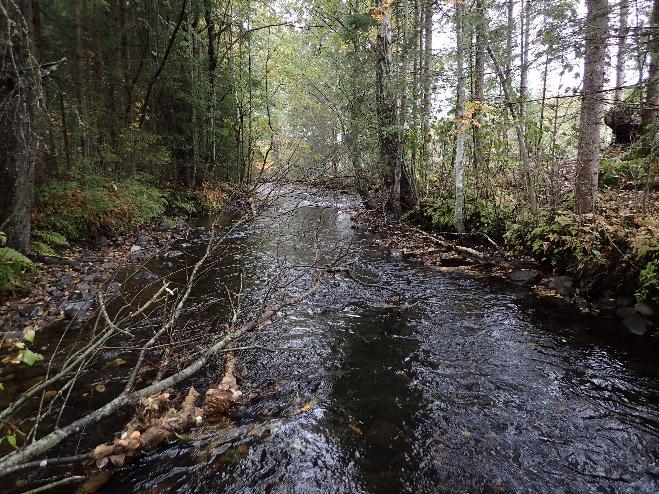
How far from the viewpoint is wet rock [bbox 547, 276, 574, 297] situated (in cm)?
753

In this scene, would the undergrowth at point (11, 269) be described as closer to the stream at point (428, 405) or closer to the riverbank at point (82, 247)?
the riverbank at point (82, 247)

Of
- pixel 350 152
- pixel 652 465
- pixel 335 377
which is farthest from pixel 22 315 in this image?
pixel 350 152

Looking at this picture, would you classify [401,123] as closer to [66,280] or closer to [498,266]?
[498,266]

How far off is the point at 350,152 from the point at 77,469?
14.9 metres

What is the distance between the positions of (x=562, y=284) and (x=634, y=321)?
5.15ft

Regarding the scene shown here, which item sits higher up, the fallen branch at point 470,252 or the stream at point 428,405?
the fallen branch at point 470,252

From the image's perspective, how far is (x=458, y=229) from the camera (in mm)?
11102

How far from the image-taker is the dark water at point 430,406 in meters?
3.48

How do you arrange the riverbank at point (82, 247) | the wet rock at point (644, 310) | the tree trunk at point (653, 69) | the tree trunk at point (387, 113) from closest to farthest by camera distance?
the tree trunk at point (653, 69)
the wet rock at point (644, 310)
the riverbank at point (82, 247)
the tree trunk at point (387, 113)

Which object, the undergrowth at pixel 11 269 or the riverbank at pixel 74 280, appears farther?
the undergrowth at pixel 11 269

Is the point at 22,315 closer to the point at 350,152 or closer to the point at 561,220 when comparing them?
the point at 561,220

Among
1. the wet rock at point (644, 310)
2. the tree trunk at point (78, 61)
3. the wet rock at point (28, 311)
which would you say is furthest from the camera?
the tree trunk at point (78, 61)

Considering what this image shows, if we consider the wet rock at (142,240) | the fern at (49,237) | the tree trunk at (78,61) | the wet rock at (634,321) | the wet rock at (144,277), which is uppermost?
the tree trunk at (78,61)

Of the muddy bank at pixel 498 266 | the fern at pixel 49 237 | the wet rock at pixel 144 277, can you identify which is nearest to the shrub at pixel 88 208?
the fern at pixel 49 237
